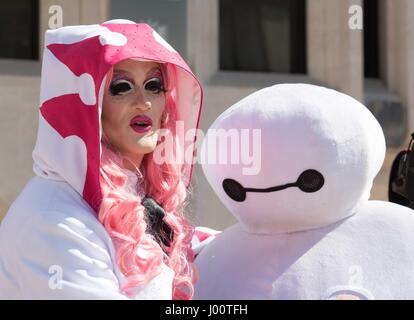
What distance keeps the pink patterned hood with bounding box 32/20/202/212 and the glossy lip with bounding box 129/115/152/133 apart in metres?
0.13

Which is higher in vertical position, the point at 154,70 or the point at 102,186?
the point at 154,70

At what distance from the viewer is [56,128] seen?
1.92 metres

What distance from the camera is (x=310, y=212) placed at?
216 centimetres

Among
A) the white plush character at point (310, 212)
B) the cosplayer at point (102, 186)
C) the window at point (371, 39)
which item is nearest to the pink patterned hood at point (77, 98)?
the cosplayer at point (102, 186)

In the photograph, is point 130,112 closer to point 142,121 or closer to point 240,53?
point 142,121

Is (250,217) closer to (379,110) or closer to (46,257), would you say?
(46,257)

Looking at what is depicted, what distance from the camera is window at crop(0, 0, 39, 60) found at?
639 centimetres

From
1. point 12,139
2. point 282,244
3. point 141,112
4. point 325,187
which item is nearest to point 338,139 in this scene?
point 325,187

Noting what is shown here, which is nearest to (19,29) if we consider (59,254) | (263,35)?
(263,35)

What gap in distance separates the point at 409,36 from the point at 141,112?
18.2 ft

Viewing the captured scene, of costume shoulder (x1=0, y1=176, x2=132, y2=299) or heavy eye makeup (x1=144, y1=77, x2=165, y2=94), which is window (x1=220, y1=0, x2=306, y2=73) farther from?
costume shoulder (x1=0, y1=176, x2=132, y2=299)

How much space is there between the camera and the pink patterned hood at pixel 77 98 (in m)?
1.88

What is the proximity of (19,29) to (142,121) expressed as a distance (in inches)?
184
